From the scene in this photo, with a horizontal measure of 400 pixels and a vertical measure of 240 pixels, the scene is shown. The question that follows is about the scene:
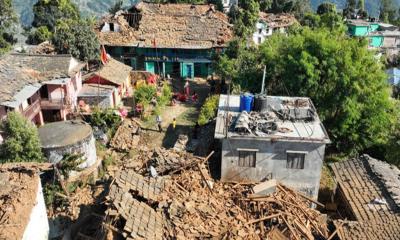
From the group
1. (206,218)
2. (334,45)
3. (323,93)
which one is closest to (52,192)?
(206,218)

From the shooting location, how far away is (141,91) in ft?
127

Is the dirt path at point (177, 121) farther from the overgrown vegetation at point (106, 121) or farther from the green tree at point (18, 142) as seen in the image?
the green tree at point (18, 142)

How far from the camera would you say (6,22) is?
5038cm

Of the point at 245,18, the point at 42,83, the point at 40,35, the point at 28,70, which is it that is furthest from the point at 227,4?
the point at 42,83

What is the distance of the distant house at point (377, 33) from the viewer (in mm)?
63594

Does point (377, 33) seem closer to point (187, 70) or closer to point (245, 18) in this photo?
point (245, 18)

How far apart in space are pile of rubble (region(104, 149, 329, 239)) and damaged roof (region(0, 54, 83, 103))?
15.2 m

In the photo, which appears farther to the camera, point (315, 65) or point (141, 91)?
point (141, 91)

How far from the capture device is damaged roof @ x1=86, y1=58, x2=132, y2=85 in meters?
39.1

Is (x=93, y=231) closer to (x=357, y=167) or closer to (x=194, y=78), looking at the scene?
(x=357, y=167)

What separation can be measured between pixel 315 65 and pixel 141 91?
17.9m

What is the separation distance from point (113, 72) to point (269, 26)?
100 feet

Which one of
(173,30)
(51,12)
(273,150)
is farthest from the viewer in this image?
(51,12)

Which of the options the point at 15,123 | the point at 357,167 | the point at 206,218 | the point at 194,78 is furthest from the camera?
A: the point at 194,78
